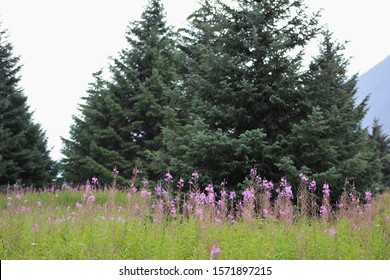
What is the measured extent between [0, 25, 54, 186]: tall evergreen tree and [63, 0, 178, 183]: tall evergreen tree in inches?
101

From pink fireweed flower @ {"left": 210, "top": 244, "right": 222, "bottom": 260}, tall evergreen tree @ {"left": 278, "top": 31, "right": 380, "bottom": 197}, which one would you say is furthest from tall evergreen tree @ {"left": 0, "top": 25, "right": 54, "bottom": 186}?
pink fireweed flower @ {"left": 210, "top": 244, "right": 222, "bottom": 260}

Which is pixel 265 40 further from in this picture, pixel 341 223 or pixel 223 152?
pixel 341 223

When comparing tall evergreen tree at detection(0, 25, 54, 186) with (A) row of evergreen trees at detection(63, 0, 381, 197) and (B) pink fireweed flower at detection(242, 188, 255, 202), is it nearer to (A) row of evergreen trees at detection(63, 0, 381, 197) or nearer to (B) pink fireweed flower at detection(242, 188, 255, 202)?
(A) row of evergreen trees at detection(63, 0, 381, 197)

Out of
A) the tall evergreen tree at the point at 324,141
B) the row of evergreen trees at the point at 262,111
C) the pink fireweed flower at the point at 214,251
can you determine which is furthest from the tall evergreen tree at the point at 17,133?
the pink fireweed flower at the point at 214,251

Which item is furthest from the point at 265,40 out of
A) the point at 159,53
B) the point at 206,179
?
the point at 159,53

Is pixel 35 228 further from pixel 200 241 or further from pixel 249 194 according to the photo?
pixel 249 194

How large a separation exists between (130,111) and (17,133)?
860 centimetres

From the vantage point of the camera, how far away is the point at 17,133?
949 inches

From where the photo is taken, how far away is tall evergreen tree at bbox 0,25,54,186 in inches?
865

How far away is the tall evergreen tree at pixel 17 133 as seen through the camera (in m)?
22.0

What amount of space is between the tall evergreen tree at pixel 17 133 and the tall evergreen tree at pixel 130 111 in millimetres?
2557

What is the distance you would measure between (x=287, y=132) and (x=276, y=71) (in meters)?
1.47

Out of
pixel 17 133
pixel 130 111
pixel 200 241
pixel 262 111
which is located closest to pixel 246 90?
pixel 262 111

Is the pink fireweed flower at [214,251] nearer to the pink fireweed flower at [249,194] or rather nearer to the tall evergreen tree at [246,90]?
the pink fireweed flower at [249,194]
